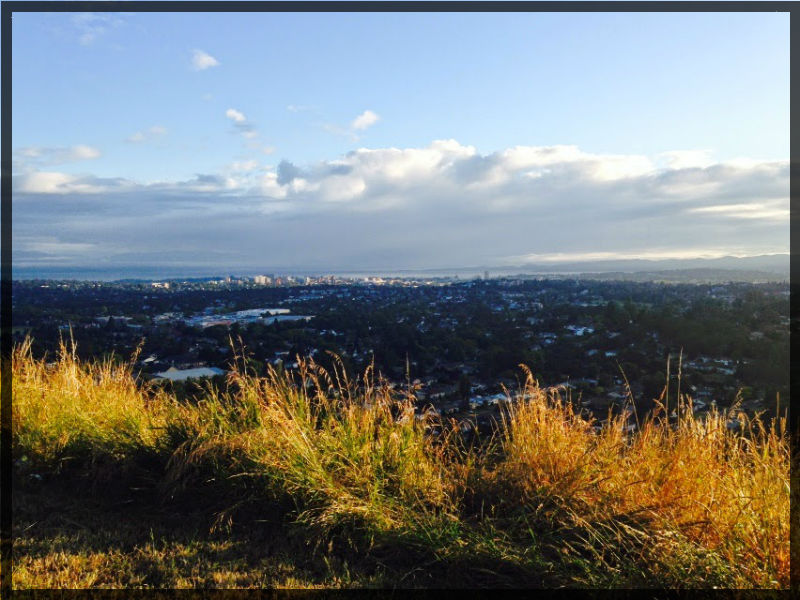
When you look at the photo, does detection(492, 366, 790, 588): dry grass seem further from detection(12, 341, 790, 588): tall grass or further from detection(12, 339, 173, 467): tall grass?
detection(12, 339, 173, 467): tall grass

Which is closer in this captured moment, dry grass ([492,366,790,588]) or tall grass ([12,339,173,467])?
dry grass ([492,366,790,588])

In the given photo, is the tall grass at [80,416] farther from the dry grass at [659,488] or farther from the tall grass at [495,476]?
the dry grass at [659,488]

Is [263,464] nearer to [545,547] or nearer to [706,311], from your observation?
[545,547]

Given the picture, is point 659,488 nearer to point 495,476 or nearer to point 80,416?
point 495,476

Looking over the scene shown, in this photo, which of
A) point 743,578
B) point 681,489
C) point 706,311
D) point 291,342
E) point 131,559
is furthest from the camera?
point 706,311

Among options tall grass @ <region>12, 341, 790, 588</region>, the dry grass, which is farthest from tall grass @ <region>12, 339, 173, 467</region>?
the dry grass

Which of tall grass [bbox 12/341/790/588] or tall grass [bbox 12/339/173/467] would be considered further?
tall grass [bbox 12/339/173/467]

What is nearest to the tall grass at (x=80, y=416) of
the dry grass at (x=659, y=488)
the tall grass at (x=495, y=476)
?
the tall grass at (x=495, y=476)

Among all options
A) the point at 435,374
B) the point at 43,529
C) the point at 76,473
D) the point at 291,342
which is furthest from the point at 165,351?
the point at 43,529

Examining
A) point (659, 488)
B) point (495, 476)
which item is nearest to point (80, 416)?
point (495, 476)
